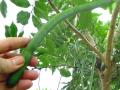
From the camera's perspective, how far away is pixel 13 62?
835mm

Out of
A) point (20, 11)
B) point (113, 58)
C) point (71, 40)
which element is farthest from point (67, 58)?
point (20, 11)

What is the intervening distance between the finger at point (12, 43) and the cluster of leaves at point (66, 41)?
0.05 feet

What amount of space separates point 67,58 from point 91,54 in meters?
0.20

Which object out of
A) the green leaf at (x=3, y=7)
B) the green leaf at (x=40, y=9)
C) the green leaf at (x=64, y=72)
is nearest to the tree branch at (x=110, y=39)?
the green leaf at (x=64, y=72)

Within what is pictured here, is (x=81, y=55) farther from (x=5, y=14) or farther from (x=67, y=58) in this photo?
(x=5, y=14)

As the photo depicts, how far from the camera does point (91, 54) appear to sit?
171 centimetres

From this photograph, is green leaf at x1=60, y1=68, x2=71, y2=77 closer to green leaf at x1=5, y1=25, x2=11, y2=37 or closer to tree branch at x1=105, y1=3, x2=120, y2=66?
tree branch at x1=105, y1=3, x2=120, y2=66

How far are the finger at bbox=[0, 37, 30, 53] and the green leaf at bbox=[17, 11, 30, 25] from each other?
273 mm

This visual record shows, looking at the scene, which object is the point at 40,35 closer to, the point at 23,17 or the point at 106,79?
the point at 23,17

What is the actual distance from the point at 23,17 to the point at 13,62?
1.24ft

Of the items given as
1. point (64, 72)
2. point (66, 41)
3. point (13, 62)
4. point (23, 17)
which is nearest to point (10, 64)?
point (13, 62)

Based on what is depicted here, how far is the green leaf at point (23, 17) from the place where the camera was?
118 centimetres

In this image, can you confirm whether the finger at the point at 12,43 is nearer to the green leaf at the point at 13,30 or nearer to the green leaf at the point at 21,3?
the green leaf at the point at 13,30

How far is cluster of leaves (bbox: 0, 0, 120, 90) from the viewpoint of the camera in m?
1.19
